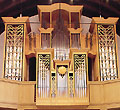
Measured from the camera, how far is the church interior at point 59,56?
48.2 ft

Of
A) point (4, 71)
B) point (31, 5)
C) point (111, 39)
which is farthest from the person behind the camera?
point (31, 5)

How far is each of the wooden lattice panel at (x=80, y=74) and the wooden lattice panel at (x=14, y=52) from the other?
9.35 feet

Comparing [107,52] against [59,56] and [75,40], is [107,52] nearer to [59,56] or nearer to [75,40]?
[75,40]

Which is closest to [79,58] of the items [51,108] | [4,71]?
[51,108]

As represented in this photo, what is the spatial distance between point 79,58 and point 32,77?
4001 millimetres

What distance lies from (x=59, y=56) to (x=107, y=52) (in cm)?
248

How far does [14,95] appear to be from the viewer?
14.8 m

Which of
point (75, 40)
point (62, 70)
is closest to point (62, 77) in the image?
point (62, 70)

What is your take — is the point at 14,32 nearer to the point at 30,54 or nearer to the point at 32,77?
the point at 30,54

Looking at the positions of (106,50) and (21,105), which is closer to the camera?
(21,105)

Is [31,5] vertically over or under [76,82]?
over

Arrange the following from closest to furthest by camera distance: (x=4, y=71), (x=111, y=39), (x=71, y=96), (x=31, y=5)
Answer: (x=71, y=96) → (x=4, y=71) → (x=111, y=39) → (x=31, y=5)

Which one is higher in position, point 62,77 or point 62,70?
point 62,70

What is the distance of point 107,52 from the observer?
1681 cm
